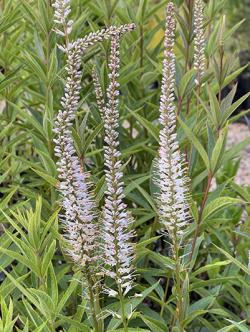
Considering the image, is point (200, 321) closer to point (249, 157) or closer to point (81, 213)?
point (81, 213)

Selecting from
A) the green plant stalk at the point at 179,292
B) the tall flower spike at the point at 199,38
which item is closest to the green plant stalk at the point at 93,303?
the green plant stalk at the point at 179,292

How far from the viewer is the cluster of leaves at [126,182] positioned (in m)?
2.13

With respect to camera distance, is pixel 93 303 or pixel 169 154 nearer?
pixel 169 154

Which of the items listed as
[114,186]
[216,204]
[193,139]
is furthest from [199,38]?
[114,186]

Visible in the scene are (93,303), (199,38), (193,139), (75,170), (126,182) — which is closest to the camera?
(75,170)

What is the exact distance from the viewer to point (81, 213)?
181 cm

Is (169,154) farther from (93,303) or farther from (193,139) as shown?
(93,303)

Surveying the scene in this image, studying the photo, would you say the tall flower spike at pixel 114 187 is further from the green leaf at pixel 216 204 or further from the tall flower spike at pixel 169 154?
the green leaf at pixel 216 204

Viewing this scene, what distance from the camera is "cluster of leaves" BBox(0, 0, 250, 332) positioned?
7.00ft

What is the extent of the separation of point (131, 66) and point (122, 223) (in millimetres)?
1286

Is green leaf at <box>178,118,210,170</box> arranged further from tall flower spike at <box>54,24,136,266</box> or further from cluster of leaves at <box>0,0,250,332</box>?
tall flower spike at <box>54,24,136,266</box>

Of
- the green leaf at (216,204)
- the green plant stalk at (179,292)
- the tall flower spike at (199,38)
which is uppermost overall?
the tall flower spike at (199,38)

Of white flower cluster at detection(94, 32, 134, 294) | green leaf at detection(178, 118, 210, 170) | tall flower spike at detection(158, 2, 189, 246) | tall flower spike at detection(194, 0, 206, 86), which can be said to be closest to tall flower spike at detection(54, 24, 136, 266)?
white flower cluster at detection(94, 32, 134, 294)

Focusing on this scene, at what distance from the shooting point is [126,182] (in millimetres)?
2938
